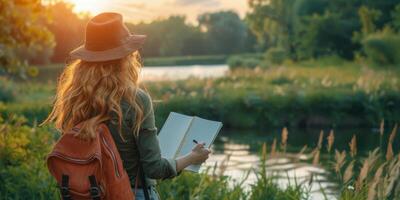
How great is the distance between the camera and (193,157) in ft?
10.8

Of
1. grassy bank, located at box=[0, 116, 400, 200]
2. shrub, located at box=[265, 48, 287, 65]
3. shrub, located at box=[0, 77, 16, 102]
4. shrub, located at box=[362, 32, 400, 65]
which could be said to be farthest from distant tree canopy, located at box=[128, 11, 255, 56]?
grassy bank, located at box=[0, 116, 400, 200]

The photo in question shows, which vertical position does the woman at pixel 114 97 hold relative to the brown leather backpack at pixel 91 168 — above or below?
above

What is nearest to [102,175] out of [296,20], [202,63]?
[296,20]

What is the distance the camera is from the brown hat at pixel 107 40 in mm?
3121

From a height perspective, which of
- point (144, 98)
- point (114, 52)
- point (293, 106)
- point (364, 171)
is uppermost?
point (114, 52)

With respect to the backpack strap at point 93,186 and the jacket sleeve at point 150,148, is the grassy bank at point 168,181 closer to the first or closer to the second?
the jacket sleeve at point 150,148

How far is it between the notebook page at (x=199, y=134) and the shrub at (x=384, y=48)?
35.6 metres

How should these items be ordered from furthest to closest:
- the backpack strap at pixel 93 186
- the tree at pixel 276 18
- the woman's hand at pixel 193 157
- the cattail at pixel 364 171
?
1. the tree at pixel 276 18
2. the cattail at pixel 364 171
3. the woman's hand at pixel 193 157
4. the backpack strap at pixel 93 186

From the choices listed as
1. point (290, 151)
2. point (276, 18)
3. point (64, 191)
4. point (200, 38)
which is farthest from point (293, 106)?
point (200, 38)

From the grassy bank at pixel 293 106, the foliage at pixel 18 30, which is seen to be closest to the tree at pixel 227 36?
the grassy bank at pixel 293 106

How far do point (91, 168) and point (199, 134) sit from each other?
666 mm

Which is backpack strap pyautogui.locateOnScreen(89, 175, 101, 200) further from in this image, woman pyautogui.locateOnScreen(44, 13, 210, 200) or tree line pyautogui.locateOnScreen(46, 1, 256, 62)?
tree line pyautogui.locateOnScreen(46, 1, 256, 62)

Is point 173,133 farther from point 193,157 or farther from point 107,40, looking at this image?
point 107,40

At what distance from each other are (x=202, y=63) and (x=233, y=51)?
415 inches
